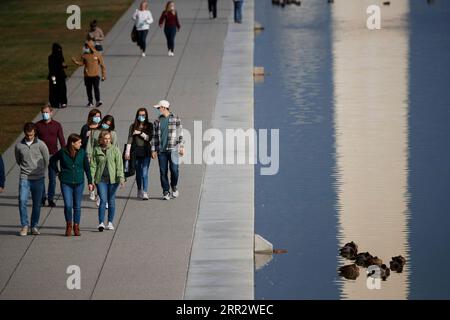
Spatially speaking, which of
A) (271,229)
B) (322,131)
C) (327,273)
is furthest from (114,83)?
(327,273)

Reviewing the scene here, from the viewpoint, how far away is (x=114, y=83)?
40438mm

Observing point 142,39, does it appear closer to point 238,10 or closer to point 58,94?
point 238,10

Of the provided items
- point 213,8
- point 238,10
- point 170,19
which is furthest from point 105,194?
point 213,8

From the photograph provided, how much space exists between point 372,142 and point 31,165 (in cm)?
1211

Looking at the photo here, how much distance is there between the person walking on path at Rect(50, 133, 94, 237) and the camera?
2266 centimetres

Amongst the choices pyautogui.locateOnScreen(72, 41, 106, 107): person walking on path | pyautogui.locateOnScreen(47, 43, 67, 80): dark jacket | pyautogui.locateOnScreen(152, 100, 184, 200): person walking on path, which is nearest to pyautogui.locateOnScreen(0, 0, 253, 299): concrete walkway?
pyautogui.locateOnScreen(72, 41, 106, 107): person walking on path

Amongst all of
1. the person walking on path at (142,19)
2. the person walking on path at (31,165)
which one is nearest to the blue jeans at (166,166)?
the person walking on path at (31,165)

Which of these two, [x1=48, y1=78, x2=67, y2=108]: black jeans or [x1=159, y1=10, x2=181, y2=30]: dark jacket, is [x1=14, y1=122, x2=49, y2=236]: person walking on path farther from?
[x1=159, y1=10, x2=181, y2=30]: dark jacket

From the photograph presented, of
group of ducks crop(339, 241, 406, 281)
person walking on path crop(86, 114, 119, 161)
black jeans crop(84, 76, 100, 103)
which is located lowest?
group of ducks crop(339, 241, 406, 281)

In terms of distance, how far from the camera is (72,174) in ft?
74.5

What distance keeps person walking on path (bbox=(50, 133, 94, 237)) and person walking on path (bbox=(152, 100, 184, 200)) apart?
2.22 meters

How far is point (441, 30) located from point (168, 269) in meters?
36.4
